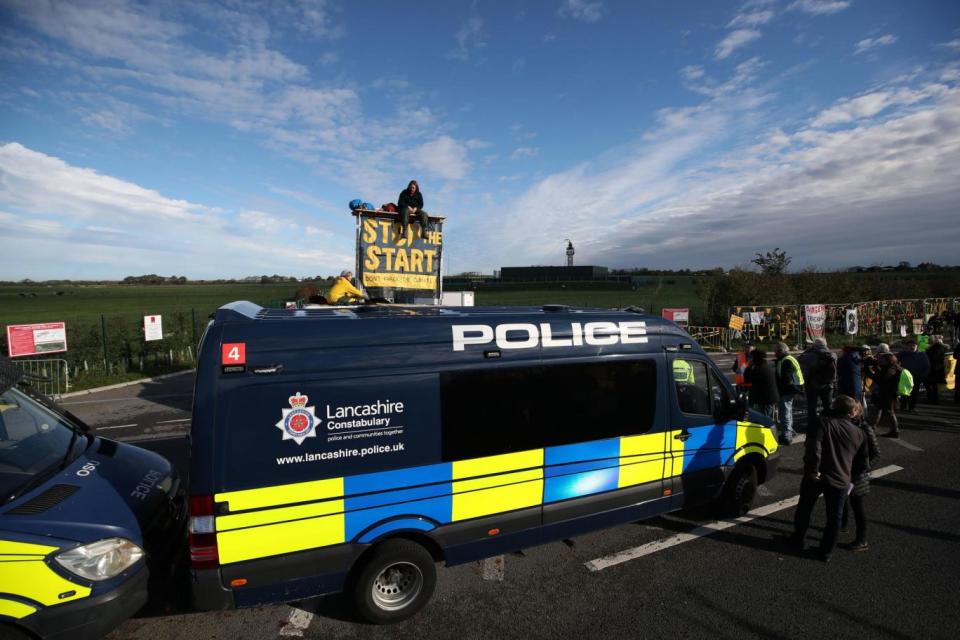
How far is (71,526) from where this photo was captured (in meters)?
3.06

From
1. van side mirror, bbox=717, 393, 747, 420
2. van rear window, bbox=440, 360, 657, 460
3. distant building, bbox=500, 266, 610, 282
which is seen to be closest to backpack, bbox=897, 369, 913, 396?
van side mirror, bbox=717, 393, 747, 420

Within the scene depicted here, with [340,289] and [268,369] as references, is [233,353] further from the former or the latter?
[340,289]

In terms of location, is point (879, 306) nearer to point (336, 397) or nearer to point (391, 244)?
point (391, 244)

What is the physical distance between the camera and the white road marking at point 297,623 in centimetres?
365

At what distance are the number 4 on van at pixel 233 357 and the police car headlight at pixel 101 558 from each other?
1457 mm

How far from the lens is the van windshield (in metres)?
3.40

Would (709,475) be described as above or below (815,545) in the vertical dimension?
above

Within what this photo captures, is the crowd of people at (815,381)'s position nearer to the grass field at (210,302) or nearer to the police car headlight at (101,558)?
the police car headlight at (101,558)

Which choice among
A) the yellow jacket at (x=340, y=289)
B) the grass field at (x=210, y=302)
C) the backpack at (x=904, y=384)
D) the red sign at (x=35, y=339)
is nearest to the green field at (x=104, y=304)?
the grass field at (x=210, y=302)

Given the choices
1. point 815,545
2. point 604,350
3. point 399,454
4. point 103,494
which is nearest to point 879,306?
point 815,545

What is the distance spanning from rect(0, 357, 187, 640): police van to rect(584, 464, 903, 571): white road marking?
3.89 meters

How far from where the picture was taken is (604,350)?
450cm

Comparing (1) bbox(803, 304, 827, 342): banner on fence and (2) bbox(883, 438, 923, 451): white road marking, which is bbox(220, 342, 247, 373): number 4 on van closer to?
(2) bbox(883, 438, 923, 451): white road marking

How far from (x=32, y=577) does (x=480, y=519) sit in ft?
9.96
